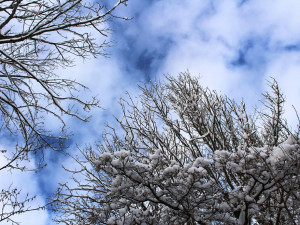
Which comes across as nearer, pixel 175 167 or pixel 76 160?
pixel 175 167

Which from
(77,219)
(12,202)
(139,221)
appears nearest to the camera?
(139,221)

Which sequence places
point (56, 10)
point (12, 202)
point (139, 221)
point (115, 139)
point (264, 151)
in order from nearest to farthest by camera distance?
point (264, 151) → point (139, 221) → point (56, 10) → point (12, 202) → point (115, 139)

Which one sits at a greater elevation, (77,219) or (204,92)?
(204,92)

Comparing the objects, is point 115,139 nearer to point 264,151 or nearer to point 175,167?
point 175,167

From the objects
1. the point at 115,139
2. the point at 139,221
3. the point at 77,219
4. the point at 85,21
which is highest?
the point at 85,21

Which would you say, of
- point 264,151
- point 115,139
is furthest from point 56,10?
point 264,151

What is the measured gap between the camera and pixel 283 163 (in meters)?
3.22

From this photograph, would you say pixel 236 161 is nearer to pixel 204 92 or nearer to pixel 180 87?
pixel 204 92

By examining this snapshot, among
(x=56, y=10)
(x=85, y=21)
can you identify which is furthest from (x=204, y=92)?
(x=56, y=10)

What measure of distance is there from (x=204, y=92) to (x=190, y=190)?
4423 millimetres

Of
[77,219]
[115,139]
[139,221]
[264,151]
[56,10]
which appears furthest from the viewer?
[115,139]

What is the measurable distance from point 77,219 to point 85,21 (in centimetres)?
512

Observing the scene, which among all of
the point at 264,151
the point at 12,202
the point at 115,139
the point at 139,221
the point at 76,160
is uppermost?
the point at 115,139

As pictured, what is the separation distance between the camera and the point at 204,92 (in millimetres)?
7445
